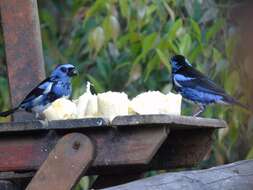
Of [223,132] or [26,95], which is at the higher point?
[26,95]

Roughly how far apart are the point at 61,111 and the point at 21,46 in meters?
0.71

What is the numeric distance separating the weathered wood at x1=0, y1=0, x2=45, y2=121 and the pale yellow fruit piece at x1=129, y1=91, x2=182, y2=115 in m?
0.75

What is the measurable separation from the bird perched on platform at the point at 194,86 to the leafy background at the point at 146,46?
0.14 m

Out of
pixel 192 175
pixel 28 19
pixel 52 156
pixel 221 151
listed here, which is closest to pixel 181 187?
pixel 192 175

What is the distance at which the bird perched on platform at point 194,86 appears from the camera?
402 cm

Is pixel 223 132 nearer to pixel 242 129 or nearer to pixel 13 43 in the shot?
pixel 242 129

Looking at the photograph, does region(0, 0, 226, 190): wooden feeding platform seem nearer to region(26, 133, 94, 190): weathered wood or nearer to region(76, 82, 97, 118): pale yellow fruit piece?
region(26, 133, 94, 190): weathered wood

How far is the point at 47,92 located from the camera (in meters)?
3.36

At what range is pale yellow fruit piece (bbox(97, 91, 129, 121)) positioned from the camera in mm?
2387

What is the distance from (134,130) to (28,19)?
1131mm

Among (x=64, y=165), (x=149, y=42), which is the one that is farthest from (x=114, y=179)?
(x=149, y=42)

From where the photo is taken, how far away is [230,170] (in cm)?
252

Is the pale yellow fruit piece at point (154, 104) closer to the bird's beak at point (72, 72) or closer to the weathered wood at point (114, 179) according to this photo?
the weathered wood at point (114, 179)

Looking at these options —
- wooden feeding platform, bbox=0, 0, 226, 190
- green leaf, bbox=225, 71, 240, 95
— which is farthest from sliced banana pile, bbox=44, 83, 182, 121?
green leaf, bbox=225, 71, 240, 95
